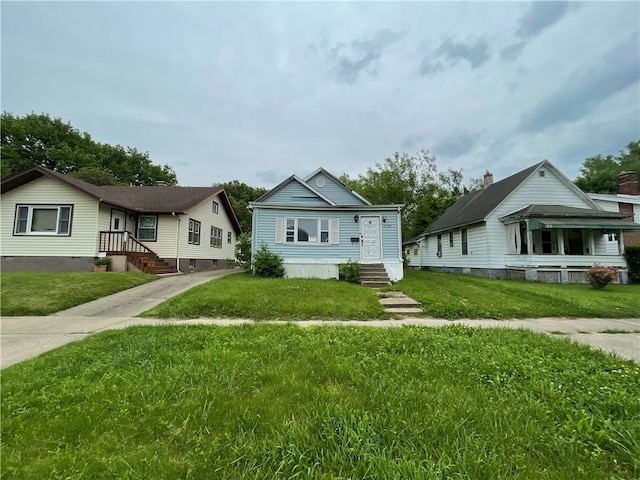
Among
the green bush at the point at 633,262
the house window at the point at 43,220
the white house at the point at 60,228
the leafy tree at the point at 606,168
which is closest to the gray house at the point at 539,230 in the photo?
the green bush at the point at 633,262

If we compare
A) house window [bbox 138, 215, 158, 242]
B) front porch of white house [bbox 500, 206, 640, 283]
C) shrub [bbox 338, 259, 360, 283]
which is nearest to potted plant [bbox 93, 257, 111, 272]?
house window [bbox 138, 215, 158, 242]

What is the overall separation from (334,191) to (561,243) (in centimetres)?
1229

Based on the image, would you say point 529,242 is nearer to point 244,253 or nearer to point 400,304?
point 400,304

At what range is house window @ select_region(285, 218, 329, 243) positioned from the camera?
1330 cm

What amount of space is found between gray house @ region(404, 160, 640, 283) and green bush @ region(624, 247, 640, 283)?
33 centimetres

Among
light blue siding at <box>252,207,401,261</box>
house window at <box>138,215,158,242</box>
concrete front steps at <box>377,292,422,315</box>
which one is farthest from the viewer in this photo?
house window at <box>138,215,158,242</box>

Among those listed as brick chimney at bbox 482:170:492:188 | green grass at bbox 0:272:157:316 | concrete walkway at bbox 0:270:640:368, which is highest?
brick chimney at bbox 482:170:492:188

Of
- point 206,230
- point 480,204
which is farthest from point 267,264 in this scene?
point 480,204

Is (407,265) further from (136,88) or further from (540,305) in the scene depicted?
(136,88)

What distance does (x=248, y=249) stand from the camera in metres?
14.1

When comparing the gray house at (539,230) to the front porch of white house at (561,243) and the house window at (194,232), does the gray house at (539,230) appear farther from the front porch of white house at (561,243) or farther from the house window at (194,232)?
the house window at (194,232)

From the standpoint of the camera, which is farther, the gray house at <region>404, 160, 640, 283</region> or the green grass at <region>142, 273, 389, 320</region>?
the gray house at <region>404, 160, 640, 283</region>

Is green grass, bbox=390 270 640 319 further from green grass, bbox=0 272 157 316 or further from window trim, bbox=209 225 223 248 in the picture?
window trim, bbox=209 225 223 248

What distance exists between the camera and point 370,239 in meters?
13.4
